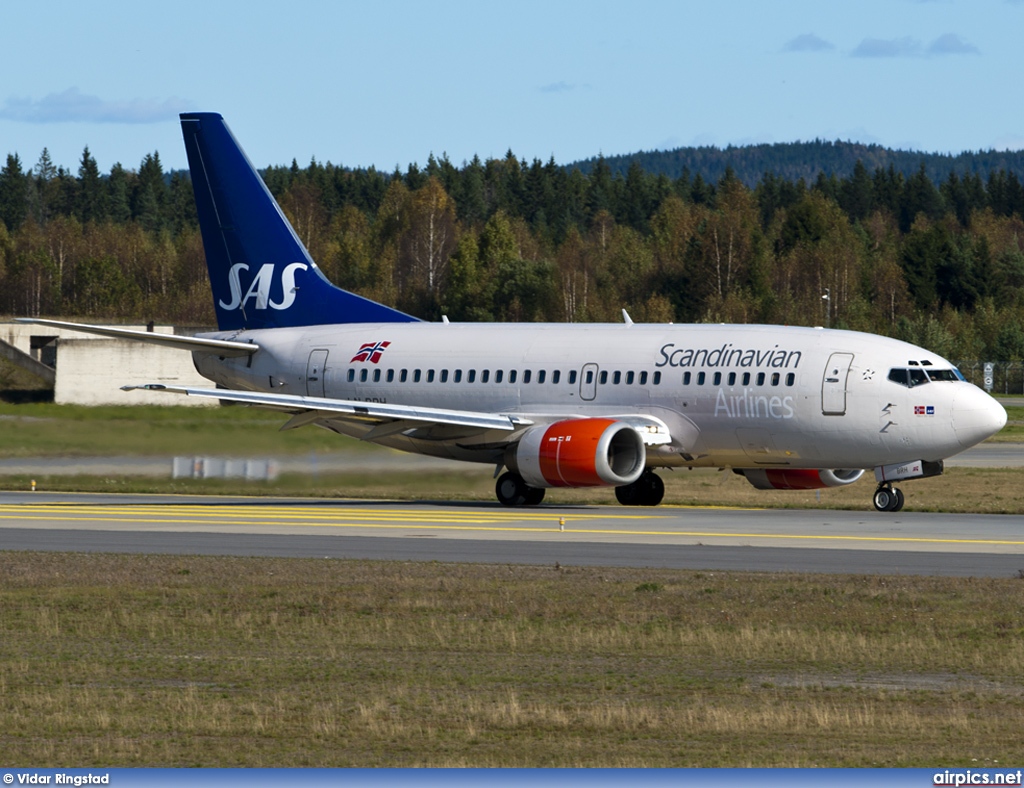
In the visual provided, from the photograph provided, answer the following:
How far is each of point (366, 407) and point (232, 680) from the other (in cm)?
2047

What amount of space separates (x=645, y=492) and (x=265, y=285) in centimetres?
1184

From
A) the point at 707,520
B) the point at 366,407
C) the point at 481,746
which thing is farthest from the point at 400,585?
the point at 366,407

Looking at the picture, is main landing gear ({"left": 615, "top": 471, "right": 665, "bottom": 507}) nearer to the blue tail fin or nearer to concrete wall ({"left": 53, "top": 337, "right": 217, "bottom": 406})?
Result: the blue tail fin

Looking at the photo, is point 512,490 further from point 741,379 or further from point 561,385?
point 741,379

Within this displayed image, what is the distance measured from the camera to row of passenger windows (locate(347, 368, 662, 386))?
35312 mm

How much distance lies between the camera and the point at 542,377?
3644 cm

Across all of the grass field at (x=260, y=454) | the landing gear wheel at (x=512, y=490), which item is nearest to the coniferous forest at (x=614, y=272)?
the grass field at (x=260, y=454)

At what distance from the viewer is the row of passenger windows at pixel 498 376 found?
1390 inches

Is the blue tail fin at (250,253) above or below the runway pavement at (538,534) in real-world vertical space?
above

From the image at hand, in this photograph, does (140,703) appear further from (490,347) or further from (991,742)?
(490,347)

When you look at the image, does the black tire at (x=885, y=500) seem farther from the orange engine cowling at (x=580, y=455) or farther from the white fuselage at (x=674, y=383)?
the orange engine cowling at (x=580, y=455)

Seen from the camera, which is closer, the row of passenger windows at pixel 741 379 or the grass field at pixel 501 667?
the grass field at pixel 501 667

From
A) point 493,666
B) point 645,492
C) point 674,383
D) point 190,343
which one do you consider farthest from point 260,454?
point 493,666

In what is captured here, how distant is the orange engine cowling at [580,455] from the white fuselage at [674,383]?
87 centimetres
